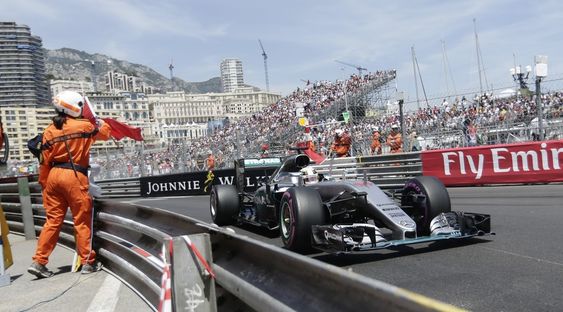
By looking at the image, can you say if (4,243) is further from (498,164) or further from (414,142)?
(414,142)

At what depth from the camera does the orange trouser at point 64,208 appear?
5.13 metres

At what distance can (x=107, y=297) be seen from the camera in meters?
4.27

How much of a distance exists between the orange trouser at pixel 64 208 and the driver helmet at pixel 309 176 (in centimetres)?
267

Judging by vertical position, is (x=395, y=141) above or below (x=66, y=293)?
above

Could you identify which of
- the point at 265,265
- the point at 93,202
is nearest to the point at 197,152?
the point at 93,202

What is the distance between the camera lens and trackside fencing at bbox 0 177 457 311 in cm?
160

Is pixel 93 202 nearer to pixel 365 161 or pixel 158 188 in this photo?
pixel 365 161

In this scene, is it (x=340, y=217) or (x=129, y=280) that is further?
(x=340, y=217)

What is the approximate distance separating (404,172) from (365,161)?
125 centimetres

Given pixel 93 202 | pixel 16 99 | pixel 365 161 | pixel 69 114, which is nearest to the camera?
pixel 69 114

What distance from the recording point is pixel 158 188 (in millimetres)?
18781

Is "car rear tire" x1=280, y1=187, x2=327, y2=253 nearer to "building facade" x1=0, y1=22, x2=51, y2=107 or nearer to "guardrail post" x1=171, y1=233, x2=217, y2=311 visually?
"guardrail post" x1=171, y1=233, x2=217, y2=311

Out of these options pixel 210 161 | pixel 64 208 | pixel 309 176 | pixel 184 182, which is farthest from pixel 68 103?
pixel 210 161

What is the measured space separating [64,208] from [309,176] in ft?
9.72
